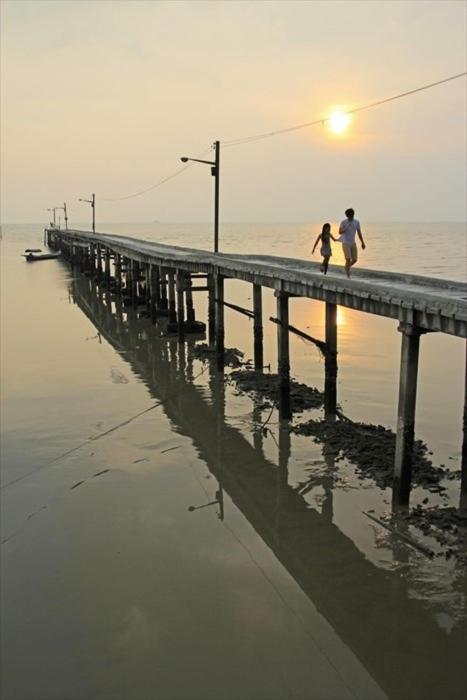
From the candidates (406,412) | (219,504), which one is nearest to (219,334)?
(219,504)

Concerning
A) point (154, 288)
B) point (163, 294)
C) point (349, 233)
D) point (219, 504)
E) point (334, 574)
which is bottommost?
point (334, 574)

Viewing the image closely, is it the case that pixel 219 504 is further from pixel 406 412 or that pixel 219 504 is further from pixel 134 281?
pixel 134 281

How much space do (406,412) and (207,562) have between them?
356 centimetres

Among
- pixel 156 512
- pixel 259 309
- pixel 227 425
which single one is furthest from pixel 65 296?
pixel 156 512

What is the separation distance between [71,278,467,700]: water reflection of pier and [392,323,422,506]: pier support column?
110 centimetres

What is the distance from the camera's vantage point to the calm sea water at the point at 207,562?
19.3 ft

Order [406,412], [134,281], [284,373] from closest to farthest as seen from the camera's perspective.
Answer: [406,412]
[284,373]
[134,281]

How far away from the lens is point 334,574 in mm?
7527

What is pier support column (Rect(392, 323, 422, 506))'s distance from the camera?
8945 mm

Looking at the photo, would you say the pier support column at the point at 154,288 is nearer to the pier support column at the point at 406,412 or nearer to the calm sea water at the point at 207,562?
the calm sea water at the point at 207,562

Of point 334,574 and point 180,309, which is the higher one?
point 180,309

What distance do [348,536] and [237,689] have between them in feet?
10.6

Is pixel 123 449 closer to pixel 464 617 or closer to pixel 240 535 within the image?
pixel 240 535

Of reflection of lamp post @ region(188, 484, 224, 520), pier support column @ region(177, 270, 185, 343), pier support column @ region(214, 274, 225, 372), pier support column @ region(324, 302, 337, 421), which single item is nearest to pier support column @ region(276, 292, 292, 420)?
pier support column @ region(324, 302, 337, 421)
